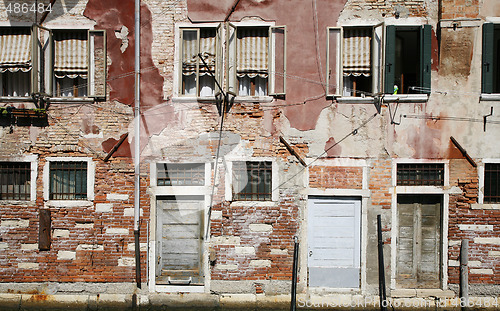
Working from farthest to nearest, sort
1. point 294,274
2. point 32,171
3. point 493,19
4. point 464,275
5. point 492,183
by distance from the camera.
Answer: point 32,171 → point 492,183 → point 464,275 → point 493,19 → point 294,274

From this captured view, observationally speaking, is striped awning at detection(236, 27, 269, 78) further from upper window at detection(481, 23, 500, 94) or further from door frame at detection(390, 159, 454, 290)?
upper window at detection(481, 23, 500, 94)

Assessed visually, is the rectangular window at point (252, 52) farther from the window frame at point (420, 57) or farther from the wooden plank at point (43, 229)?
the wooden plank at point (43, 229)

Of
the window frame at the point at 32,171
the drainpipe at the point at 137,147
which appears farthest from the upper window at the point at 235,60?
the window frame at the point at 32,171

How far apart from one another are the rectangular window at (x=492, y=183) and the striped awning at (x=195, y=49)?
20.1 ft

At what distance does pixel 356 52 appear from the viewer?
319 inches

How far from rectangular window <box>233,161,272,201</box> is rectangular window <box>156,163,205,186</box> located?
88 centimetres

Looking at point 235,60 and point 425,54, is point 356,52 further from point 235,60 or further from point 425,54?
point 235,60

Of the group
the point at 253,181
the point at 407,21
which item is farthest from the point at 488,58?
the point at 253,181

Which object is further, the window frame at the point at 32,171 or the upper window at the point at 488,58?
the window frame at the point at 32,171

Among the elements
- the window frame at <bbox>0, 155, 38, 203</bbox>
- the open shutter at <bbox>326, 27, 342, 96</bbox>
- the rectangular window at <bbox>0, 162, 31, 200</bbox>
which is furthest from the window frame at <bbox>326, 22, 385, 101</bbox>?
the rectangular window at <bbox>0, 162, 31, 200</bbox>

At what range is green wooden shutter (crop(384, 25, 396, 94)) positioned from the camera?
793cm

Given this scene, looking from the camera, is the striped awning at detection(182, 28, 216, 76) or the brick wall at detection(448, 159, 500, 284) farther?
the striped awning at detection(182, 28, 216, 76)

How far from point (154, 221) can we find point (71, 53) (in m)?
4.03

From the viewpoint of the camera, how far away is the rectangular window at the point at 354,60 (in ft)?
26.2
